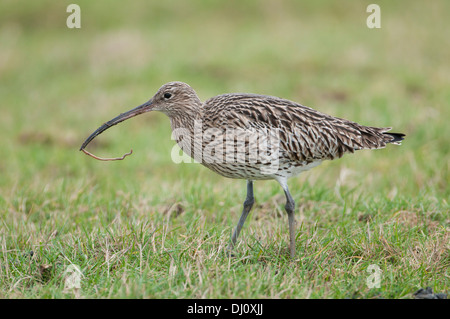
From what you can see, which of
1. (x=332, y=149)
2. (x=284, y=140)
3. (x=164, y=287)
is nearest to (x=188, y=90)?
(x=284, y=140)

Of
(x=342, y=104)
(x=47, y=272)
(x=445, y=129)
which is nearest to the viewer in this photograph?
(x=47, y=272)

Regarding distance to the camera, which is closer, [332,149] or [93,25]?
[332,149]

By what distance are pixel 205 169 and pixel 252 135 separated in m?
3.24

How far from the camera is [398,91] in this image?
1107 centimetres

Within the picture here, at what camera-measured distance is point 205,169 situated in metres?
8.13

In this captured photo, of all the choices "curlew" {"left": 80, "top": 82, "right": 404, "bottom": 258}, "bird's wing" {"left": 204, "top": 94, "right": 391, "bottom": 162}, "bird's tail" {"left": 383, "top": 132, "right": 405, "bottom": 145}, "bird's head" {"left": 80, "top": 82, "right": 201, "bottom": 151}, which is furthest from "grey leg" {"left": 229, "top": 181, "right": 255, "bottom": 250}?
"bird's tail" {"left": 383, "top": 132, "right": 405, "bottom": 145}

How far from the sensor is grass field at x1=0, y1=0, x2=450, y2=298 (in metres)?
4.47

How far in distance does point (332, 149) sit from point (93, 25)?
12.7m

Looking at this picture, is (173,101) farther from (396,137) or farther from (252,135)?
(396,137)

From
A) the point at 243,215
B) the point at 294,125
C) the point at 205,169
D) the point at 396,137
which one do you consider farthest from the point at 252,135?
the point at 205,169

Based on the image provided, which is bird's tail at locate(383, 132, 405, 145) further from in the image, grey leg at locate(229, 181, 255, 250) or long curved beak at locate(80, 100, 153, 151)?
long curved beak at locate(80, 100, 153, 151)

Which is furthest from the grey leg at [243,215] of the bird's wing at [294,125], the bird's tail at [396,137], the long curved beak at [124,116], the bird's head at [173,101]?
the bird's tail at [396,137]

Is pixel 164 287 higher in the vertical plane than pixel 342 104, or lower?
lower
